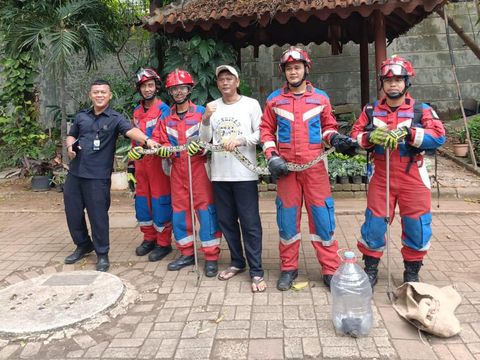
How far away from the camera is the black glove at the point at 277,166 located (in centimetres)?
368

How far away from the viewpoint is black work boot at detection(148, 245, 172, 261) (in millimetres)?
4891

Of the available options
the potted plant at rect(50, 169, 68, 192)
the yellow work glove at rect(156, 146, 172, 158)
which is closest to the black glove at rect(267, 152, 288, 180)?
the yellow work glove at rect(156, 146, 172, 158)

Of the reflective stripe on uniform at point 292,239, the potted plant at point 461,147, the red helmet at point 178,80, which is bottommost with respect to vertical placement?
the reflective stripe on uniform at point 292,239

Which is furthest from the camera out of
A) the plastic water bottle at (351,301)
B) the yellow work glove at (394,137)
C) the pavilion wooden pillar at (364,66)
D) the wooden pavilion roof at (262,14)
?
the pavilion wooden pillar at (364,66)

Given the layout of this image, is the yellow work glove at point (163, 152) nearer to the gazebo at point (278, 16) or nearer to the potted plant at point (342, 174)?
the gazebo at point (278, 16)

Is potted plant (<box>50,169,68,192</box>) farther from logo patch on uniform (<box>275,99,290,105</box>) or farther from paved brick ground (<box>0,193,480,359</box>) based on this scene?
logo patch on uniform (<box>275,99,290,105</box>)

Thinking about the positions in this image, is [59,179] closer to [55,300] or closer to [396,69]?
[55,300]

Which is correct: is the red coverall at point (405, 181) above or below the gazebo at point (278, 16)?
below

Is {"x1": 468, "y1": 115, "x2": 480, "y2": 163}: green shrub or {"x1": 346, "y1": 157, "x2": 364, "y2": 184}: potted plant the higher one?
{"x1": 468, "y1": 115, "x2": 480, "y2": 163}: green shrub

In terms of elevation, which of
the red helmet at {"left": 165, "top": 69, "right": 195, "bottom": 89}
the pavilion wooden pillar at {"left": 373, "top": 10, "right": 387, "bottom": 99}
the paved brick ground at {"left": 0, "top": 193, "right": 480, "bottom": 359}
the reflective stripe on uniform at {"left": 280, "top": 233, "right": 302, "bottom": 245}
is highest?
the pavilion wooden pillar at {"left": 373, "top": 10, "right": 387, "bottom": 99}

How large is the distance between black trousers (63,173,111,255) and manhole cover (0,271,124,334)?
405mm

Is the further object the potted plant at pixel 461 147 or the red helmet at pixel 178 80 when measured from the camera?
the potted plant at pixel 461 147

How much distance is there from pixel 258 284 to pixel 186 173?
124cm

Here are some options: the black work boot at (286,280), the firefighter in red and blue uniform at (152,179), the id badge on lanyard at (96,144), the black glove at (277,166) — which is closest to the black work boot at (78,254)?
the firefighter in red and blue uniform at (152,179)
